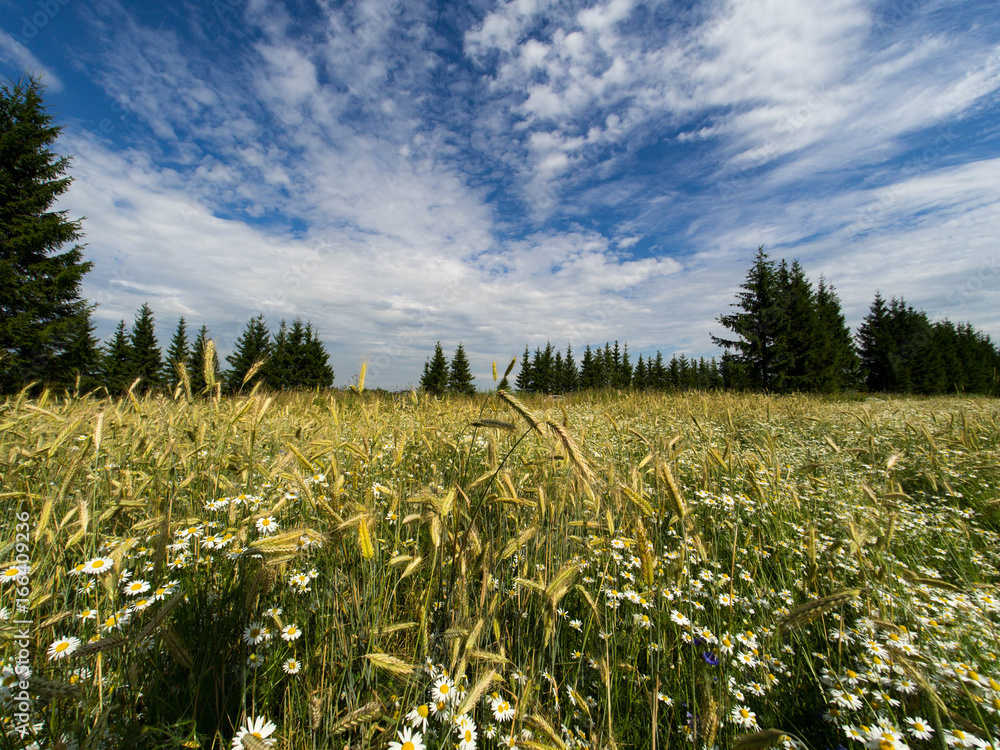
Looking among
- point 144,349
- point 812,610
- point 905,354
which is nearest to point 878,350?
point 905,354

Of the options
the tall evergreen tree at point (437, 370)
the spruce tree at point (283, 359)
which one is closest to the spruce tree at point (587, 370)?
the tall evergreen tree at point (437, 370)

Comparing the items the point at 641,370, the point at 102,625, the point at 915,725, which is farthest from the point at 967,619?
the point at 641,370

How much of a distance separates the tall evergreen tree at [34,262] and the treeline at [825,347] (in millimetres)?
41592

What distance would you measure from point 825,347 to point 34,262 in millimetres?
50182

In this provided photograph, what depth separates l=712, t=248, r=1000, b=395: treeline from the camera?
1104 inches

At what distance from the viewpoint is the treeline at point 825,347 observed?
92.0 feet

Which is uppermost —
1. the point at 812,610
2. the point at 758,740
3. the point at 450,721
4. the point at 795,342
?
the point at 795,342

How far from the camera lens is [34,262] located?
18922mm

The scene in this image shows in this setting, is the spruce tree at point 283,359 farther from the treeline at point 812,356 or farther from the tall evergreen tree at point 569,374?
the tall evergreen tree at point 569,374

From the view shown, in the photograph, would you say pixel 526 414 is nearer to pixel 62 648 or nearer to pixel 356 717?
pixel 356 717

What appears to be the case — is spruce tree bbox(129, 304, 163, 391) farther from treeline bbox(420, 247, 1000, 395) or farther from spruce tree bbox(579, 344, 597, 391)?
spruce tree bbox(579, 344, 597, 391)

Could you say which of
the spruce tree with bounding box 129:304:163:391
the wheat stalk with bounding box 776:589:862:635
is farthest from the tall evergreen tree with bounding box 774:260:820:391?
the spruce tree with bounding box 129:304:163:391

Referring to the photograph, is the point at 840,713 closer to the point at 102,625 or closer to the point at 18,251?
the point at 102,625

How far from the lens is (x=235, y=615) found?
151cm
